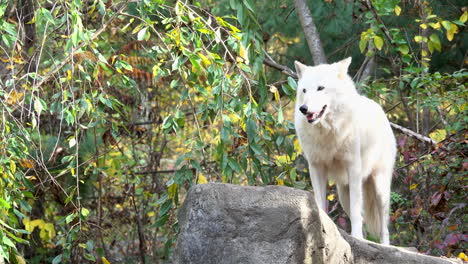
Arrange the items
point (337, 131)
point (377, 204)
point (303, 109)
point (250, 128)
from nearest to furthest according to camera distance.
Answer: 1. point (250, 128)
2. point (303, 109)
3. point (337, 131)
4. point (377, 204)

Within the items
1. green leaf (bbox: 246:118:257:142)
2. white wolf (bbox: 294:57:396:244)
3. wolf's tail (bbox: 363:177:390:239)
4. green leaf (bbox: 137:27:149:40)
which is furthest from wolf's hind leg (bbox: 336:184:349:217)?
green leaf (bbox: 137:27:149:40)

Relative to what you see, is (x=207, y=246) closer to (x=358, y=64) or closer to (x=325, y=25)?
(x=325, y=25)

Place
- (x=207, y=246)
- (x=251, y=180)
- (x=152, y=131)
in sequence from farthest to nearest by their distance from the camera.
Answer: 1. (x=152, y=131)
2. (x=251, y=180)
3. (x=207, y=246)

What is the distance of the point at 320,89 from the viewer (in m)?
4.60

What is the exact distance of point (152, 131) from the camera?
9.33 m

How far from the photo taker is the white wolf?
4.62 metres

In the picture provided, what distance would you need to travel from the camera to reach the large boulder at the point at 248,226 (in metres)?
3.13

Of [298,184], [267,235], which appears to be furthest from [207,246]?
[298,184]

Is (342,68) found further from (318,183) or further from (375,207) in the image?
(375,207)

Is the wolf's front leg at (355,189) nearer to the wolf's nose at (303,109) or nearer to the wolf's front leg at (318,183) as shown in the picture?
the wolf's front leg at (318,183)

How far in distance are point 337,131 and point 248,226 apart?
177cm

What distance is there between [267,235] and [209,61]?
121cm

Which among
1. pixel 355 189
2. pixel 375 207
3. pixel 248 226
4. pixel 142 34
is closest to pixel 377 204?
pixel 375 207

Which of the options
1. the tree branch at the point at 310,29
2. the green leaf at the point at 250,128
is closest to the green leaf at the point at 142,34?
the green leaf at the point at 250,128
